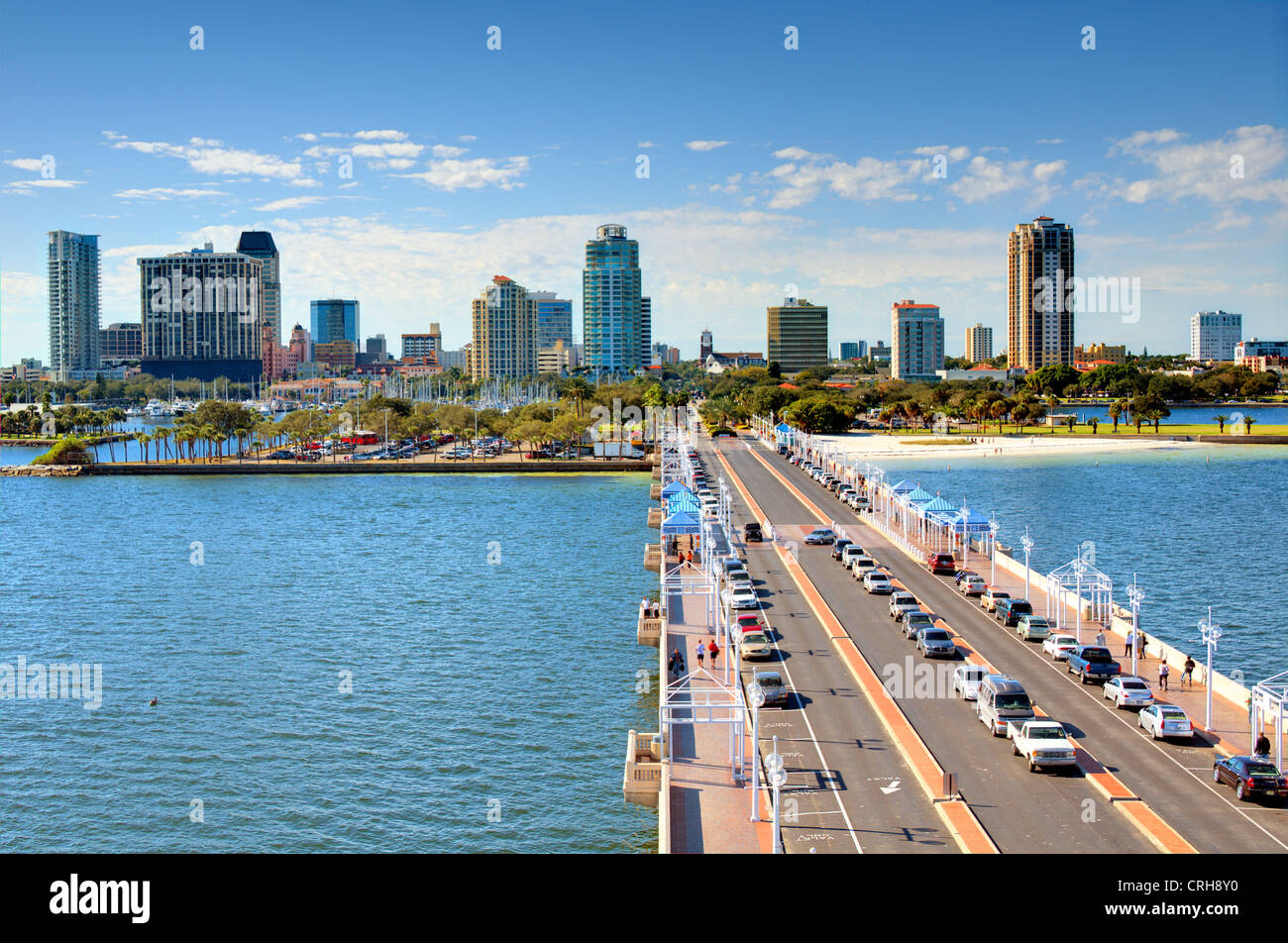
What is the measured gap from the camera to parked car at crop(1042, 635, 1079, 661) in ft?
93.1

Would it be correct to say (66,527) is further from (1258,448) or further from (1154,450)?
(1258,448)

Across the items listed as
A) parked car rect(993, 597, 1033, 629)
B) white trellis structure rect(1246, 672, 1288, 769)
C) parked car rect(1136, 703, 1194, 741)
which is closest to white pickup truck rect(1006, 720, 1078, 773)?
parked car rect(1136, 703, 1194, 741)

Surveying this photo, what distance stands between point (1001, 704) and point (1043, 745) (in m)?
2.68

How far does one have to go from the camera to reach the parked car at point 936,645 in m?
28.4

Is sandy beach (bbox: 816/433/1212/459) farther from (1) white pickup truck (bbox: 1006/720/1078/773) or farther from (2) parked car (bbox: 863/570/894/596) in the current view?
(1) white pickup truck (bbox: 1006/720/1078/773)

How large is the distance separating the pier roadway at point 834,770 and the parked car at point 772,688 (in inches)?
7.7

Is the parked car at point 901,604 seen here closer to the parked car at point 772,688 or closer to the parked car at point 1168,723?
the parked car at point 772,688

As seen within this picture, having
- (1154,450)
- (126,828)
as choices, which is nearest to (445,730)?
(126,828)

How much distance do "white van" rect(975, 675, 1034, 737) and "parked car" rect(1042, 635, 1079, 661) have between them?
17.9ft

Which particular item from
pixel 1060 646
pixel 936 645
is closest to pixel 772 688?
pixel 936 645

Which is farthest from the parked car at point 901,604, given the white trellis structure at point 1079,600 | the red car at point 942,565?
the red car at point 942,565
